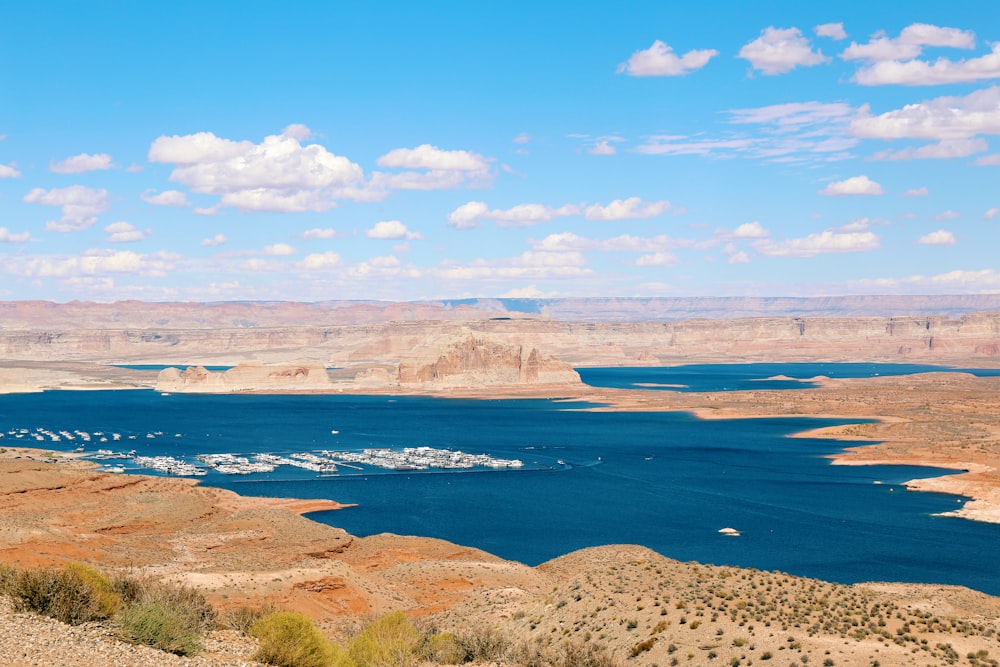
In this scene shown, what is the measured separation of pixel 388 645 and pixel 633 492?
229 feet

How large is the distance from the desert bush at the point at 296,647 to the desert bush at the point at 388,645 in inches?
28.3

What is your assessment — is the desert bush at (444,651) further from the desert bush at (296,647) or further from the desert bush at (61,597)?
the desert bush at (61,597)

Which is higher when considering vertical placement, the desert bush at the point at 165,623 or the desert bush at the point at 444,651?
the desert bush at the point at 165,623

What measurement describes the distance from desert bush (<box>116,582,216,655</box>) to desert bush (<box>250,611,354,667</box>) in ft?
5.68

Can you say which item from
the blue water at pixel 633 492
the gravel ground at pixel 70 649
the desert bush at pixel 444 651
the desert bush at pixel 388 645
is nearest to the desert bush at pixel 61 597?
the gravel ground at pixel 70 649

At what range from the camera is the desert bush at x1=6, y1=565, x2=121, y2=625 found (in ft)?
80.4

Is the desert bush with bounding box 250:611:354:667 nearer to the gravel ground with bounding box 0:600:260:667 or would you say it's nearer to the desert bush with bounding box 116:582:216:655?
the gravel ground with bounding box 0:600:260:667

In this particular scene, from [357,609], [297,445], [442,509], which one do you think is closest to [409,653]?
[357,609]

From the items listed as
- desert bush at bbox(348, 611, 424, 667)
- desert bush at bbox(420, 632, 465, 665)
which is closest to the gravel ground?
desert bush at bbox(348, 611, 424, 667)

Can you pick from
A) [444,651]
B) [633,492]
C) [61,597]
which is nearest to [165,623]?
[61,597]

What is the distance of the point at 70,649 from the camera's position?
71.3 ft

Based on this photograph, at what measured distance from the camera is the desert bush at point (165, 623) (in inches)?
941

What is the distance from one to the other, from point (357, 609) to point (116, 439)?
339 ft

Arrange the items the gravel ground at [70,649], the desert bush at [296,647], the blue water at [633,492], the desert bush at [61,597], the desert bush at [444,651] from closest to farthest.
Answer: the gravel ground at [70,649], the desert bush at [61,597], the desert bush at [296,647], the desert bush at [444,651], the blue water at [633,492]
